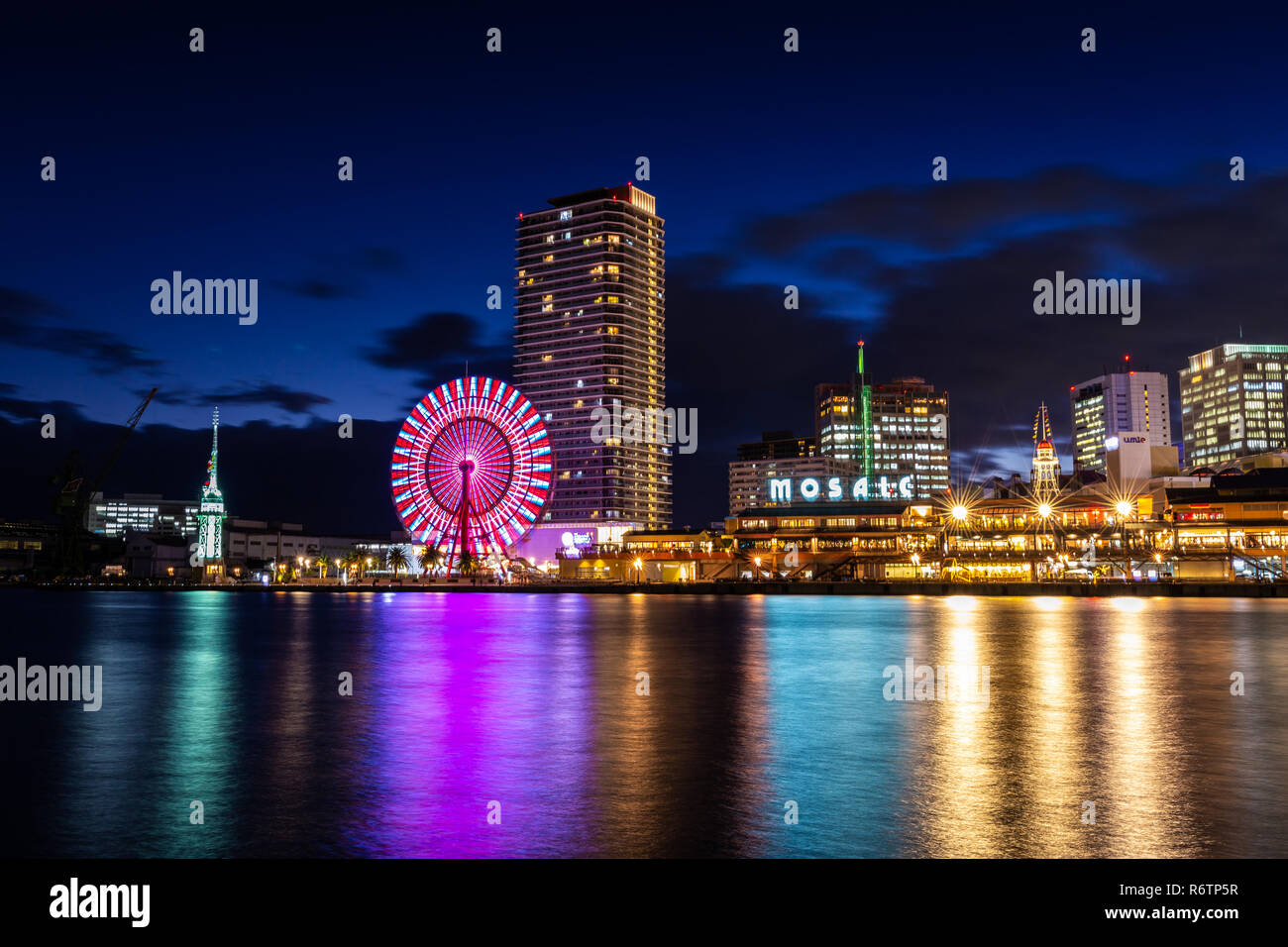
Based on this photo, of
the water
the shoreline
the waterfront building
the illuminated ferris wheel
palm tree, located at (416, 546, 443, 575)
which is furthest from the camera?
palm tree, located at (416, 546, 443, 575)

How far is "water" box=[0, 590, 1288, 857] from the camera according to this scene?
14.9 m

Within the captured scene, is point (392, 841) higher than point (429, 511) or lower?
lower

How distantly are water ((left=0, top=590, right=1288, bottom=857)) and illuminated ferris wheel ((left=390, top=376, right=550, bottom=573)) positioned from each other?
89.9 meters

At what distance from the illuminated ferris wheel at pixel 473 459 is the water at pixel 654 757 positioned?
295 ft

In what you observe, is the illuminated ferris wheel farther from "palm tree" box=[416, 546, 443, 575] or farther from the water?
the water

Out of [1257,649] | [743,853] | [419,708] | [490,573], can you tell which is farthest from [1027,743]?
[490,573]

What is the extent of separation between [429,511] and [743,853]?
428 ft

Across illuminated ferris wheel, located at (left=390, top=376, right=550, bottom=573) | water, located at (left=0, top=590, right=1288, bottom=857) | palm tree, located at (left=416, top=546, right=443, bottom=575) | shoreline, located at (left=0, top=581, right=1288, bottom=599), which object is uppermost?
illuminated ferris wheel, located at (left=390, top=376, right=550, bottom=573)

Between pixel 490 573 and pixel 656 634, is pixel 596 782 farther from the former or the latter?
pixel 490 573

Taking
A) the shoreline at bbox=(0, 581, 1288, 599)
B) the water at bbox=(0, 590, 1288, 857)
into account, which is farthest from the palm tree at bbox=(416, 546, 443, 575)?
the water at bbox=(0, 590, 1288, 857)

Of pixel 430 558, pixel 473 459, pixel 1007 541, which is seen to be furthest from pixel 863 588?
pixel 430 558

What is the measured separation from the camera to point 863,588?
14638 cm
